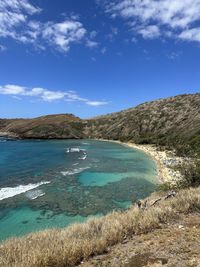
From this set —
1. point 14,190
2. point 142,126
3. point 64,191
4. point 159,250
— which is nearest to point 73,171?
point 64,191

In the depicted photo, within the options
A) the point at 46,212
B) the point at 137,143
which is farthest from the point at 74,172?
the point at 137,143

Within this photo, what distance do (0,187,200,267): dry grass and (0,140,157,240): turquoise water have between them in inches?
424

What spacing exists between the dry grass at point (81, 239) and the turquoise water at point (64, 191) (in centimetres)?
1076

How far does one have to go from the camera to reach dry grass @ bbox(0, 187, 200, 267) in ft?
23.2

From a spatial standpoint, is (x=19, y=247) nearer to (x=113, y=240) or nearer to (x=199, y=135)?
(x=113, y=240)

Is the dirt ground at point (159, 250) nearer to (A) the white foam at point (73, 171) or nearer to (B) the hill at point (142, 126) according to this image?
(A) the white foam at point (73, 171)

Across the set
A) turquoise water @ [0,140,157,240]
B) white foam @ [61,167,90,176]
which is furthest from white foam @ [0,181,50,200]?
white foam @ [61,167,90,176]

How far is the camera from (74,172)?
40.9 metres

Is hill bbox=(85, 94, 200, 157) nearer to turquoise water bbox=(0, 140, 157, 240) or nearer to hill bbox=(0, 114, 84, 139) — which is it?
hill bbox=(0, 114, 84, 139)

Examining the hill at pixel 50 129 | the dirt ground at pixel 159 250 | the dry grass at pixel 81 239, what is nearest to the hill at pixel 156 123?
the hill at pixel 50 129

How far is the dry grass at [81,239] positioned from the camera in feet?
23.2

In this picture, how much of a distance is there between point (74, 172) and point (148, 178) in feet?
34.0

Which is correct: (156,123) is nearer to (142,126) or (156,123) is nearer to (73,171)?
(142,126)

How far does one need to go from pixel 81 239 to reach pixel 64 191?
856 inches
